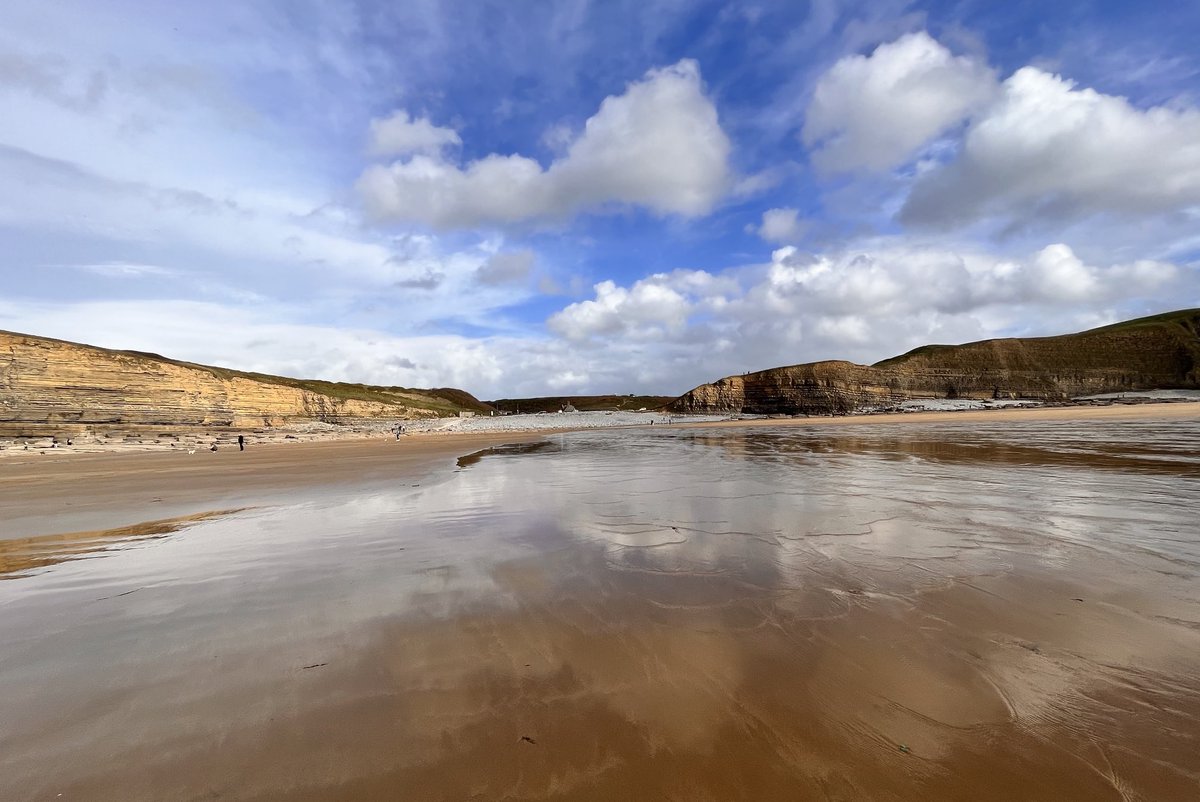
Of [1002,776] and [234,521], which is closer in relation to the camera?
[1002,776]

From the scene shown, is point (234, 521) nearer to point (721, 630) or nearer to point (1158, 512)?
point (721, 630)

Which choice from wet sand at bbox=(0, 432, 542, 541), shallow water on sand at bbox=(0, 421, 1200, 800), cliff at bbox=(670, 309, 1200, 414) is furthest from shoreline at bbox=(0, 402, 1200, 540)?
cliff at bbox=(670, 309, 1200, 414)

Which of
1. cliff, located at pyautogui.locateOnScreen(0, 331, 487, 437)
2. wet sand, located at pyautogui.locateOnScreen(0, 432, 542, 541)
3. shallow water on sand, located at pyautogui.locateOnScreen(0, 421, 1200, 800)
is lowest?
shallow water on sand, located at pyautogui.locateOnScreen(0, 421, 1200, 800)

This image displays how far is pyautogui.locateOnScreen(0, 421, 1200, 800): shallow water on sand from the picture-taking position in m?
2.18

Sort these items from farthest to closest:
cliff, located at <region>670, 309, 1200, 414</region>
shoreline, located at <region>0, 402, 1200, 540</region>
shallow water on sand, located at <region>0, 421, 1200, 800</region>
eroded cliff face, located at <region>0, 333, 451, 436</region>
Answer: cliff, located at <region>670, 309, 1200, 414</region> < eroded cliff face, located at <region>0, 333, 451, 436</region> < shoreline, located at <region>0, 402, 1200, 540</region> < shallow water on sand, located at <region>0, 421, 1200, 800</region>

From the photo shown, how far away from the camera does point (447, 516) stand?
817cm

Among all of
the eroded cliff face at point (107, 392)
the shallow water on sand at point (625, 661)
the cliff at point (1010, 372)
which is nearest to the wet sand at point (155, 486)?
the shallow water on sand at point (625, 661)

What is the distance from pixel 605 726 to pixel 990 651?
104 inches

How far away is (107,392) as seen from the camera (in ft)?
113

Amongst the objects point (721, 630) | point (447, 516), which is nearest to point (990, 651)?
point (721, 630)

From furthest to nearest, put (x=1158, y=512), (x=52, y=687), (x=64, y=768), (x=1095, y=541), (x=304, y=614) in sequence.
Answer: (x=1158, y=512), (x=1095, y=541), (x=304, y=614), (x=52, y=687), (x=64, y=768)

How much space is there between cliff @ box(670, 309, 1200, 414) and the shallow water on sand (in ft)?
211

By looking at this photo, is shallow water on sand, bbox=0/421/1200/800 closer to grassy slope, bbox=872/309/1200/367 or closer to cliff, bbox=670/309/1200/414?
cliff, bbox=670/309/1200/414

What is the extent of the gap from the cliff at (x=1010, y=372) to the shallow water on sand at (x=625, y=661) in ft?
211
